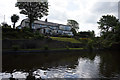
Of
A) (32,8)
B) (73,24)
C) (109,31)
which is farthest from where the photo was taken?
(73,24)

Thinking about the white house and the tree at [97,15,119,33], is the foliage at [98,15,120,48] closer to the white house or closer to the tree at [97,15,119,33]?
the tree at [97,15,119,33]

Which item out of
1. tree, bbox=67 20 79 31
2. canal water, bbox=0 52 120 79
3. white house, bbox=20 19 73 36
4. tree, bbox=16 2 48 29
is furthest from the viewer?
tree, bbox=67 20 79 31

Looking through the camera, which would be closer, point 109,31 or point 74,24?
point 109,31

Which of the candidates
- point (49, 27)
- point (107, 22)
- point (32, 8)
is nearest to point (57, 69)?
point (32, 8)

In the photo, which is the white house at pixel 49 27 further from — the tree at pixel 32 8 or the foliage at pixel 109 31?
the foliage at pixel 109 31

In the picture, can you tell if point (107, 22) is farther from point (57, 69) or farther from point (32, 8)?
point (57, 69)

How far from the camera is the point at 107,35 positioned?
181ft

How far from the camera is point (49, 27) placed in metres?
57.8

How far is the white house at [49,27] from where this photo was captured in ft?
183

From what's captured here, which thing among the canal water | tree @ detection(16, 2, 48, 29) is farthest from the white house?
the canal water

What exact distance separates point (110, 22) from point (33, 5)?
47.4 metres

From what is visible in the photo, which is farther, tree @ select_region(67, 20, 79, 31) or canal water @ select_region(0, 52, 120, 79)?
tree @ select_region(67, 20, 79, 31)

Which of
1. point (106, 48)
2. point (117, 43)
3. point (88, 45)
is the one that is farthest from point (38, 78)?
point (117, 43)

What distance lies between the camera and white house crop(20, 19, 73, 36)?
55.9 meters
